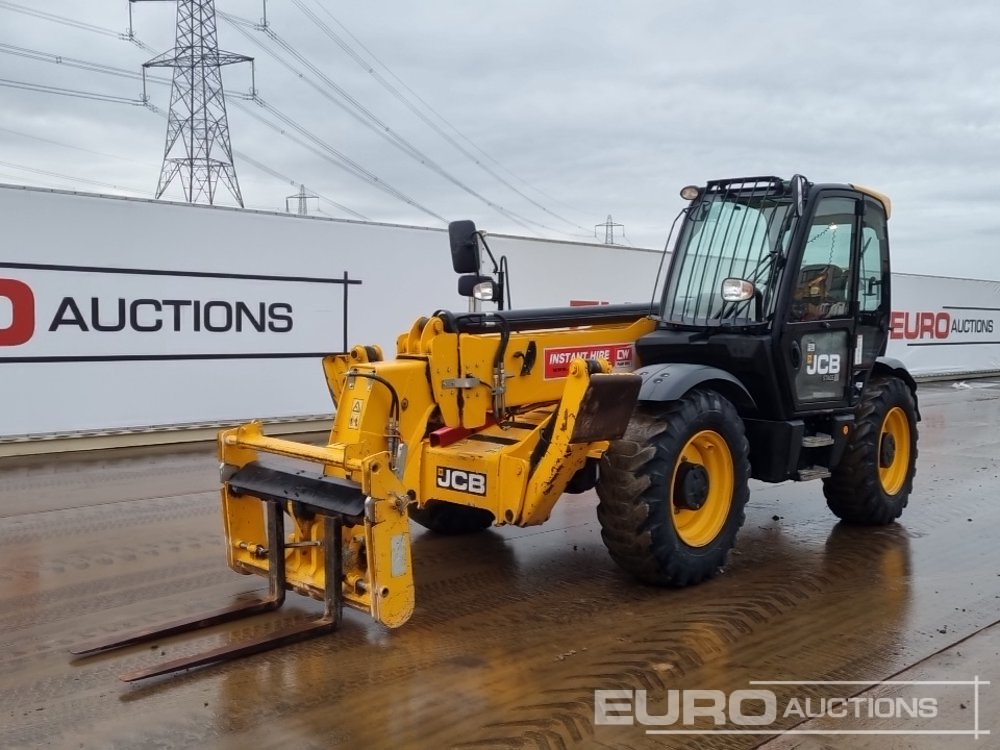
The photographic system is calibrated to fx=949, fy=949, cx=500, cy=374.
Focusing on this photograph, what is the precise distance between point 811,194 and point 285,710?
4.63m

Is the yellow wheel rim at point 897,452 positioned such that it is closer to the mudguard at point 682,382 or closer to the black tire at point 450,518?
the mudguard at point 682,382

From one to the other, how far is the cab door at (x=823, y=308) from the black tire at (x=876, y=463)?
0.34 m

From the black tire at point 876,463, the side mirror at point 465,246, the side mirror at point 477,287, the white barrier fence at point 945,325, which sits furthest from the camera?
the white barrier fence at point 945,325

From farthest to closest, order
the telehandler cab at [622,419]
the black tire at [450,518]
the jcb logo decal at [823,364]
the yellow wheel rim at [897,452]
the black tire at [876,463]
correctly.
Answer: the yellow wheel rim at [897,452] → the black tire at [876,463] → the black tire at [450,518] → the jcb logo decal at [823,364] → the telehandler cab at [622,419]

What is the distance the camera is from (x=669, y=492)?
5.24 m

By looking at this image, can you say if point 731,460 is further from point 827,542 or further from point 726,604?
point 827,542

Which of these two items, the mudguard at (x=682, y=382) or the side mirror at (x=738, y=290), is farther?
the side mirror at (x=738, y=290)

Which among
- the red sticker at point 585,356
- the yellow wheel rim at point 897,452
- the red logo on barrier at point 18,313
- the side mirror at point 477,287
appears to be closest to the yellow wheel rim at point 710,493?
the red sticker at point 585,356

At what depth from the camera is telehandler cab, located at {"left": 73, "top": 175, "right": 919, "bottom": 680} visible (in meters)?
4.76

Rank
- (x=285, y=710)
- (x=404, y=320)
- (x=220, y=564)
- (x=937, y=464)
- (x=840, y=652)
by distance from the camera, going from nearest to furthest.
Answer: (x=285, y=710) < (x=840, y=652) < (x=220, y=564) < (x=937, y=464) < (x=404, y=320)

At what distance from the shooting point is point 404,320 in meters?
12.7

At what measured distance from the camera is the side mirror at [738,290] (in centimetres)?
589

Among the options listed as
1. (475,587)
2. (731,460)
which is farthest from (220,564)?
(731,460)

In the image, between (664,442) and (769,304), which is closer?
(664,442)
